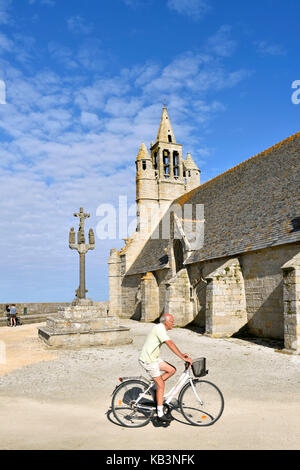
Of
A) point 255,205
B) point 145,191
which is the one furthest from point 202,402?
point 145,191

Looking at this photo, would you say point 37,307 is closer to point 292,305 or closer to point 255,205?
point 255,205

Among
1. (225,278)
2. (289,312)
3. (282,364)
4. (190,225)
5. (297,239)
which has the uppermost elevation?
(190,225)

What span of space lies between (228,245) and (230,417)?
11808 mm

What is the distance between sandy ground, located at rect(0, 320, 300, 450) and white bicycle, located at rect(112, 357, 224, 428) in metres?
0.16

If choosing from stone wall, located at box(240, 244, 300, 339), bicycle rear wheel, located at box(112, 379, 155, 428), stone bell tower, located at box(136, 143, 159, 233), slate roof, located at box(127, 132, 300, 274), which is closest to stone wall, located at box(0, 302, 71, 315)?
stone bell tower, located at box(136, 143, 159, 233)

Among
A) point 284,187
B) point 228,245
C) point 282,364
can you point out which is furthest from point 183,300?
point 282,364

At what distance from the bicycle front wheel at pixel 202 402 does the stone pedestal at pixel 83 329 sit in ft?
27.1

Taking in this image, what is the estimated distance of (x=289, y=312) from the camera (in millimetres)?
11281

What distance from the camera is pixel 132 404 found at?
5270 mm

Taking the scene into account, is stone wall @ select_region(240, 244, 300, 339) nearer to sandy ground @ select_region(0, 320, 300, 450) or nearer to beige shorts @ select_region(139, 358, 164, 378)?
sandy ground @ select_region(0, 320, 300, 450)

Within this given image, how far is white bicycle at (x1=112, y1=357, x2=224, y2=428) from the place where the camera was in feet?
17.1

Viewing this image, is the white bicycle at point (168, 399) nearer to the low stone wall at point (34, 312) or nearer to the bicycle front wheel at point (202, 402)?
the bicycle front wheel at point (202, 402)

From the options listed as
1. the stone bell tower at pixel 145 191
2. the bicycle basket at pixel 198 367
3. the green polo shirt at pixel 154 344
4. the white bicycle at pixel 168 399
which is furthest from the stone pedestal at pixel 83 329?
the stone bell tower at pixel 145 191
